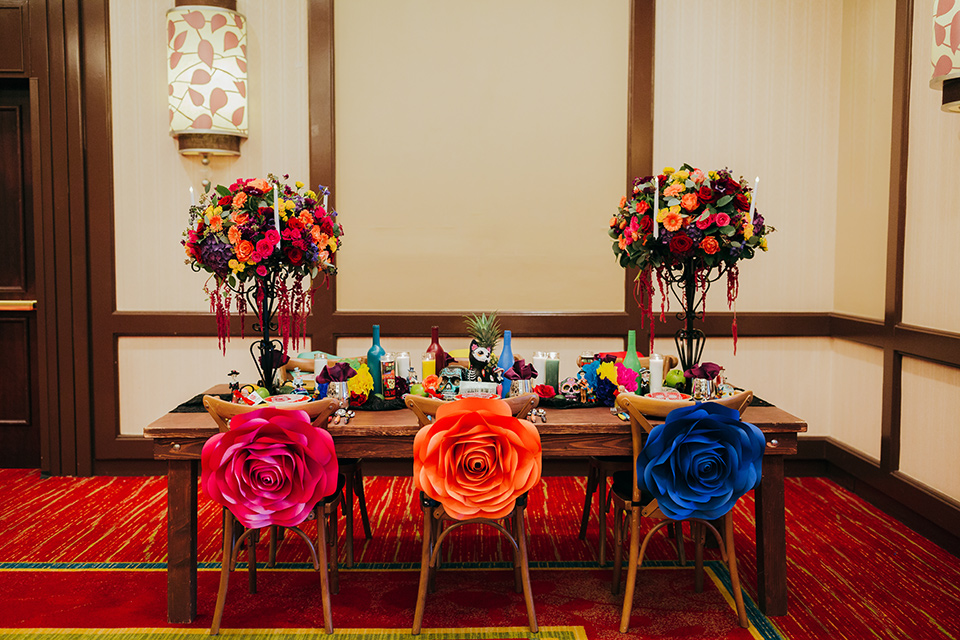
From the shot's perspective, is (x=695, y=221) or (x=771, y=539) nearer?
(x=771, y=539)

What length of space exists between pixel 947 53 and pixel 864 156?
1405mm

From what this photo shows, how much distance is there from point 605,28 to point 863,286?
6.77 feet

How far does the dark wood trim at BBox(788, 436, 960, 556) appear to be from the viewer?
3283 millimetres

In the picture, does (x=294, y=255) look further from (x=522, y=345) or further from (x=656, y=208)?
(x=522, y=345)

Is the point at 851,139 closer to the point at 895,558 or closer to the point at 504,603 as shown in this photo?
the point at 895,558

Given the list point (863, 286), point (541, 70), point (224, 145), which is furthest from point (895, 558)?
point (224, 145)

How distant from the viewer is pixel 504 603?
278 cm

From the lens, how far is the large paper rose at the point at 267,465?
2.24m

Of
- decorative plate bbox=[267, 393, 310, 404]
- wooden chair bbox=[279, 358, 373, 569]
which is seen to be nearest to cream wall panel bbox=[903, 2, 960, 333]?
wooden chair bbox=[279, 358, 373, 569]

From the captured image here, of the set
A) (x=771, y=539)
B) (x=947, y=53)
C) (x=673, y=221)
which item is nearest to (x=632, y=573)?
(x=771, y=539)

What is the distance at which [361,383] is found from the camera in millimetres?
2746

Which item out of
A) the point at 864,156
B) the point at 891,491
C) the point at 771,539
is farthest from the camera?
the point at 864,156

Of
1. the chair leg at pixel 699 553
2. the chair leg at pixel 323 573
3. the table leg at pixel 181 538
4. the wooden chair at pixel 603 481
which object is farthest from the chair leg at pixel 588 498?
the table leg at pixel 181 538

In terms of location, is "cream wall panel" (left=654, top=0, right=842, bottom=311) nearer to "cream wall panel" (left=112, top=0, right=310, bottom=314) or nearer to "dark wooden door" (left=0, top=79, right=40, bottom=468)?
"cream wall panel" (left=112, top=0, right=310, bottom=314)
